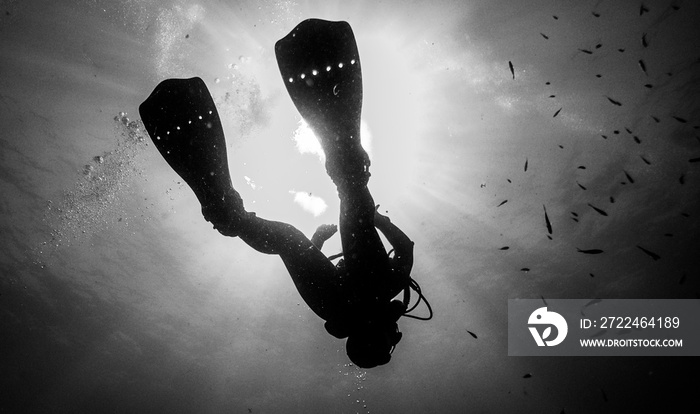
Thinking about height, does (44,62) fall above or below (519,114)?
below

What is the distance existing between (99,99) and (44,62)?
188cm

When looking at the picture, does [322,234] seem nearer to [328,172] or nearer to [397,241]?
[397,241]

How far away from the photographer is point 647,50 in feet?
45.4

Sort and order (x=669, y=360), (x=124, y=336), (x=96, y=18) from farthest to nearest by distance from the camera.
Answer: (x=669, y=360)
(x=124, y=336)
(x=96, y=18)

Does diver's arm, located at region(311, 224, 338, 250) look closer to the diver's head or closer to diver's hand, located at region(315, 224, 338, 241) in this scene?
diver's hand, located at region(315, 224, 338, 241)

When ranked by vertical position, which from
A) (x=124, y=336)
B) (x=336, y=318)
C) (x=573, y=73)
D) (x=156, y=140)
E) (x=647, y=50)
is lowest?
(x=336, y=318)

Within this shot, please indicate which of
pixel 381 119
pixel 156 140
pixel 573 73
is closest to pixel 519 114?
pixel 573 73

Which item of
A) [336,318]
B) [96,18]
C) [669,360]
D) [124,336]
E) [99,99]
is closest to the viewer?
[336,318]

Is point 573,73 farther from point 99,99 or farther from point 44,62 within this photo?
point 44,62

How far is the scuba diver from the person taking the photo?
315cm

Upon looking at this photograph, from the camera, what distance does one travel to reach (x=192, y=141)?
355 cm

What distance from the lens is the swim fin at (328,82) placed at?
3.13 m

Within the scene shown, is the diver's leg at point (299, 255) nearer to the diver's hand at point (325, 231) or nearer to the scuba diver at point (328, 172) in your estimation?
the scuba diver at point (328, 172)

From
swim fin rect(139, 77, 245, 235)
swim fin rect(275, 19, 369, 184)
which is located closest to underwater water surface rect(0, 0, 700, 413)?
swim fin rect(275, 19, 369, 184)
